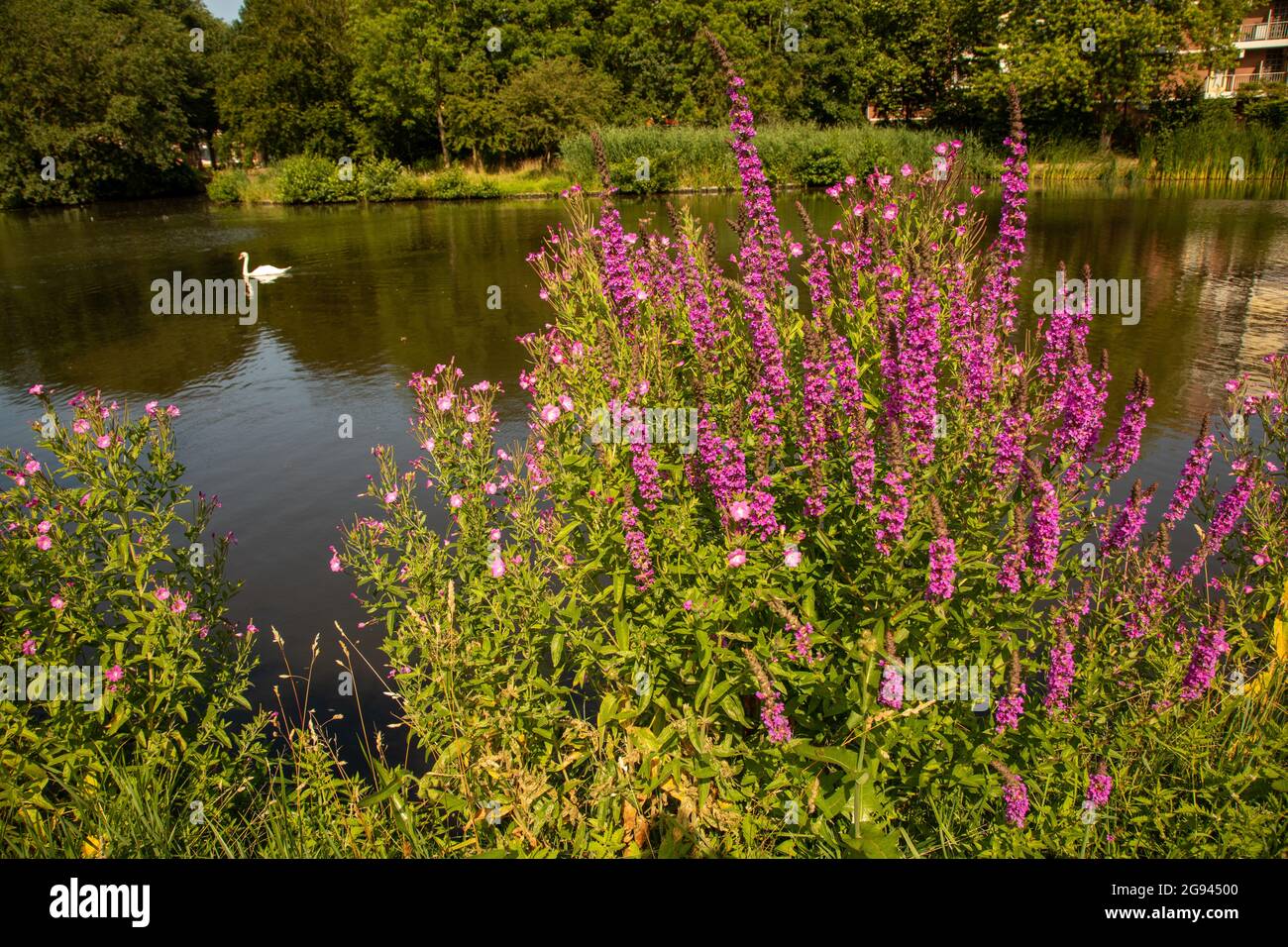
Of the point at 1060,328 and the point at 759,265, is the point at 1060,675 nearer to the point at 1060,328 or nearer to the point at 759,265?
the point at 1060,328

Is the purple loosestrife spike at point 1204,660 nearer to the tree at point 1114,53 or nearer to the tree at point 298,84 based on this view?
the tree at point 1114,53

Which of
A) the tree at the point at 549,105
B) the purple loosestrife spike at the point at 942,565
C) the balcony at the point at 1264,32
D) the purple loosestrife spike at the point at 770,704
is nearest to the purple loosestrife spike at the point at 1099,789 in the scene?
the purple loosestrife spike at the point at 942,565

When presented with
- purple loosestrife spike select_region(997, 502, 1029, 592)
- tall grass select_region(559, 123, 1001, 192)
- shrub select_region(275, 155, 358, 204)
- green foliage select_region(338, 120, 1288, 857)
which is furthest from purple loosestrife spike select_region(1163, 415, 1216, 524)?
shrub select_region(275, 155, 358, 204)

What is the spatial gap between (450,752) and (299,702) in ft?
9.13

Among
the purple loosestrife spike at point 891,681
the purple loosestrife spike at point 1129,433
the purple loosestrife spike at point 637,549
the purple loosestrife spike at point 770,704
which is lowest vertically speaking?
the purple loosestrife spike at point 770,704

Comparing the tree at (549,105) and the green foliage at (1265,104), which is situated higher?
the tree at (549,105)

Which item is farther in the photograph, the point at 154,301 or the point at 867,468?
the point at 154,301

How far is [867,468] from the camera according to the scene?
3.62 meters

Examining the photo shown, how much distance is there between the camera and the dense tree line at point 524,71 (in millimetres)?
40844

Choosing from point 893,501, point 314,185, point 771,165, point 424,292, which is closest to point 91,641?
point 893,501

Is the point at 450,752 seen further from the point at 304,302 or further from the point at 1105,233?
the point at 1105,233

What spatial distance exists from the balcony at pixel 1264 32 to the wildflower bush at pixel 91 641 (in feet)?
225

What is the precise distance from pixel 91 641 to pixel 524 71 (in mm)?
47798
